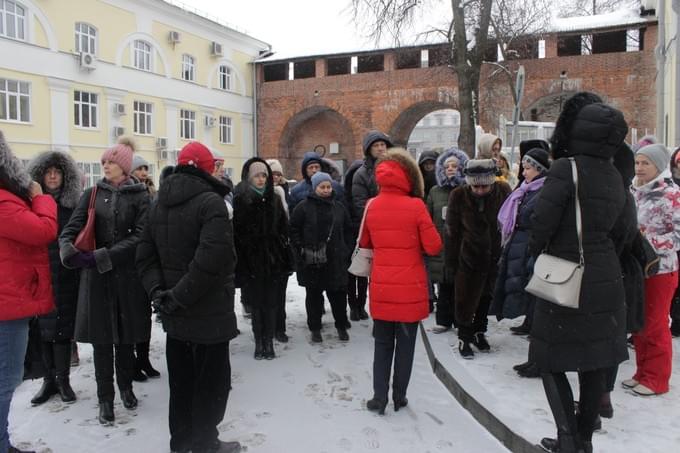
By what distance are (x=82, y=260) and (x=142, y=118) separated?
918 inches

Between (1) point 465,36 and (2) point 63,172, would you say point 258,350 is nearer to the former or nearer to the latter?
(2) point 63,172

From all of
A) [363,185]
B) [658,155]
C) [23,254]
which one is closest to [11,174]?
[23,254]

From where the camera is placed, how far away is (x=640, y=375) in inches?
165

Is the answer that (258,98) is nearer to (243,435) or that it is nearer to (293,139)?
(293,139)

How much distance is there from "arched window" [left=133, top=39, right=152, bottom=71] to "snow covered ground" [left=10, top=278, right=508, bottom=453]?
2256 centimetres

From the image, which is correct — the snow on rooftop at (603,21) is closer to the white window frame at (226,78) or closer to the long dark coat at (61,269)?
the white window frame at (226,78)

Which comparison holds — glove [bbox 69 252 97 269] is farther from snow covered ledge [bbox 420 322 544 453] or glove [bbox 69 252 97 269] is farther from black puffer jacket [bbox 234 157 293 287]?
snow covered ledge [bbox 420 322 544 453]

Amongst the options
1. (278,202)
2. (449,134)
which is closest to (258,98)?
(278,202)

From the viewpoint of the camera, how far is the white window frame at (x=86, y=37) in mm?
22344

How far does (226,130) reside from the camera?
3078cm

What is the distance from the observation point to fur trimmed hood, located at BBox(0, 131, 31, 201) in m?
3.10

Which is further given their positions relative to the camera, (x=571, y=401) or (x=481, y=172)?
(x=481, y=172)

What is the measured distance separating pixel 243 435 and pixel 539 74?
23.0m

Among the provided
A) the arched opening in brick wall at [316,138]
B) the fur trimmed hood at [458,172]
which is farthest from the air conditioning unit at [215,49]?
the fur trimmed hood at [458,172]
